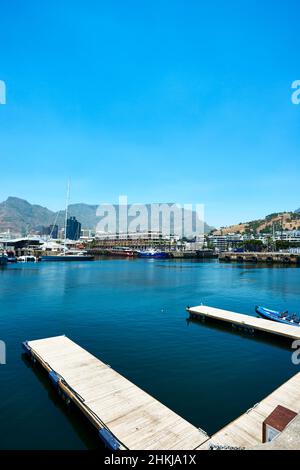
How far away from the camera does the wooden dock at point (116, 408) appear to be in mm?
13363

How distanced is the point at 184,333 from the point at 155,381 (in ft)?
45.9

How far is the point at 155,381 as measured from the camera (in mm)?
21281

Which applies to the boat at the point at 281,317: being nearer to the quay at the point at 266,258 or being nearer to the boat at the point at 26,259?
Result: the quay at the point at 266,258

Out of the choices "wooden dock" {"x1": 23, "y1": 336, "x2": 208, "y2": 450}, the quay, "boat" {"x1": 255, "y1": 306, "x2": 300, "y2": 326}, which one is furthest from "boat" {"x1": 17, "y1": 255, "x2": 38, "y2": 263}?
"wooden dock" {"x1": 23, "y1": 336, "x2": 208, "y2": 450}

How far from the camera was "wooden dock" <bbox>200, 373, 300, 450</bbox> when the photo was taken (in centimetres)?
1319

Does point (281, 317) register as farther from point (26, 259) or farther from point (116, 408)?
point (26, 259)

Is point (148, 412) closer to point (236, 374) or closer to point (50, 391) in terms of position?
point (50, 391)

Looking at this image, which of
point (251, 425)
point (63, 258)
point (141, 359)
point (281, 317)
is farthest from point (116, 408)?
point (63, 258)

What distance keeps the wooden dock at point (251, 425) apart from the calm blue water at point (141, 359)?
5.71 feet

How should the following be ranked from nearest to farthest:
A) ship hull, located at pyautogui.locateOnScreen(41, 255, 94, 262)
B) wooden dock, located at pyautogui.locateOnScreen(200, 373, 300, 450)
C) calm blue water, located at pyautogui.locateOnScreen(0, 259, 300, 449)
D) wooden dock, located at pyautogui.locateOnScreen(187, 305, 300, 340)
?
wooden dock, located at pyautogui.locateOnScreen(200, 373, 300, 450), calm blue water, located at pyautogui.locateOnScreen(0, 259, 300, 449), wooden dock, located at pyautogui.locateOnScreen(187, 305, 300, 340), ship hull, located at pyautogui.locateOnScreen(41, 255, 94, 262)

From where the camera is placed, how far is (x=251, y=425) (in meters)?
14.6

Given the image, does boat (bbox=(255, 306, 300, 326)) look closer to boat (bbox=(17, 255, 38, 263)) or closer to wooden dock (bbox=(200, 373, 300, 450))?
wooden dock (bbox=(200, 373, 300, 450))

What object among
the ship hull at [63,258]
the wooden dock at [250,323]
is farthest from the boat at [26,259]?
the wooden dock at [250,323]

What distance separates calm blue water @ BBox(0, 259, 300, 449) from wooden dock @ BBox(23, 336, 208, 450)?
1391 millimetres
